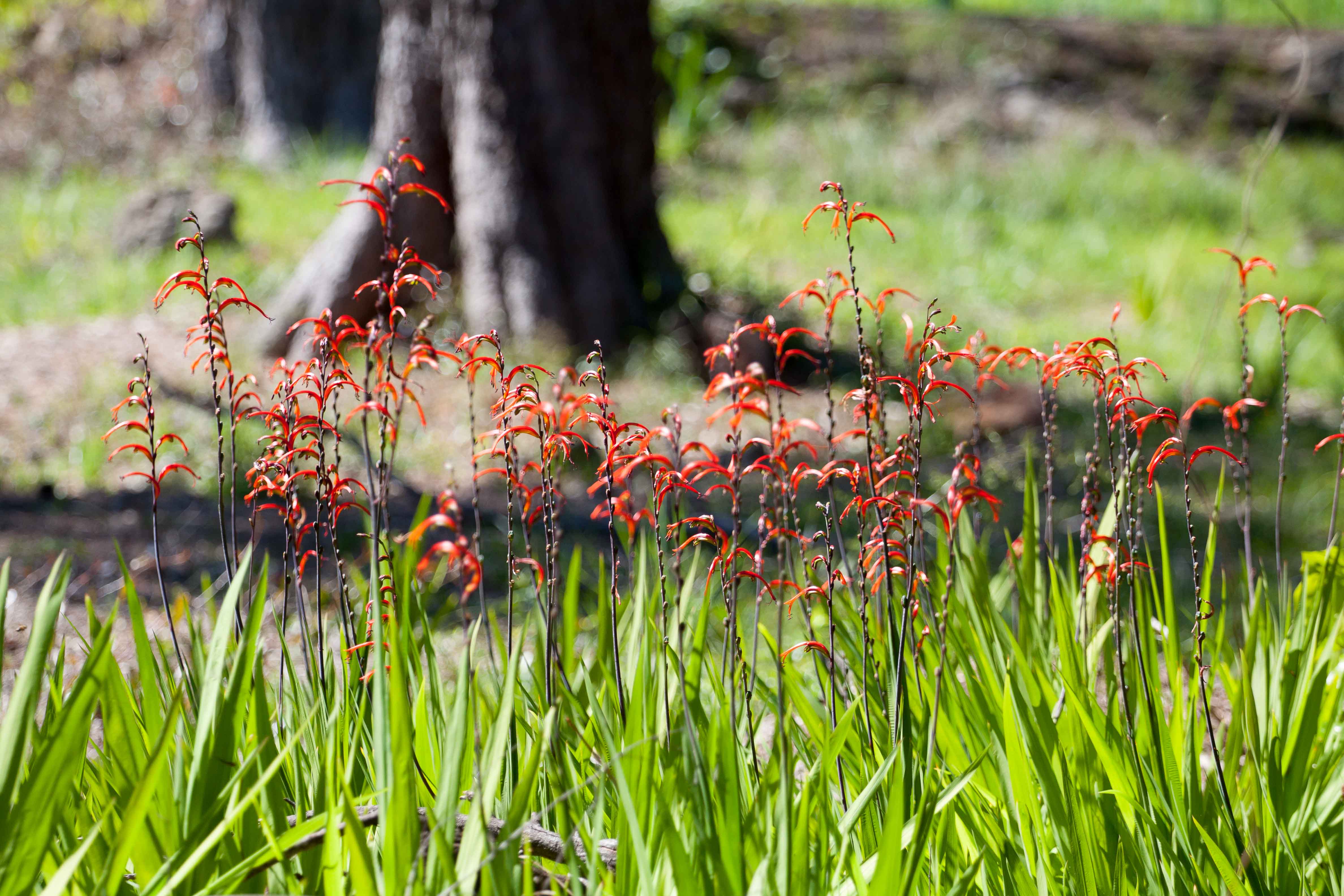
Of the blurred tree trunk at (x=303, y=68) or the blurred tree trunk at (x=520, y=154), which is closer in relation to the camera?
the blurred tree trunk at (x=520, y=154)

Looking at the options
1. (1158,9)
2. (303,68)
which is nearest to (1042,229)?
(303,68)

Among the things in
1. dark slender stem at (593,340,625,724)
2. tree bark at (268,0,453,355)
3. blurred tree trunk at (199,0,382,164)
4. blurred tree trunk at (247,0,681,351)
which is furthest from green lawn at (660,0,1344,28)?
dark slender stem at (593,340,625,724)

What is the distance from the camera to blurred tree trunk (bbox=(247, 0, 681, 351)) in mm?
4805

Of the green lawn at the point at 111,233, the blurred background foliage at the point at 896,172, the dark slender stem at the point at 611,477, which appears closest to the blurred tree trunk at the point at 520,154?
the blurred background foliage at the point at 896,172

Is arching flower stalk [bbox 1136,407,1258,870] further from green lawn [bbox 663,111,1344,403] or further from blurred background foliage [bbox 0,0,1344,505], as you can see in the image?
green lawn [bbox 663,111,1344,403]

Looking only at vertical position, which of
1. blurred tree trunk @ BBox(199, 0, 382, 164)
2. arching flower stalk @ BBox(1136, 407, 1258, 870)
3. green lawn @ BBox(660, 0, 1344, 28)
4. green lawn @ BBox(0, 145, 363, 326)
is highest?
green lawn @ BBox(660, 0, 1344, 28)

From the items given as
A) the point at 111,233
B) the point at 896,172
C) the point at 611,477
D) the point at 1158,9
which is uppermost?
the point at 1158,9

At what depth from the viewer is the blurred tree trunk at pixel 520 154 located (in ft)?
15.8

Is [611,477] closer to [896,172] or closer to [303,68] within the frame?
[896,172]

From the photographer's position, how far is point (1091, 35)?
11.8 m

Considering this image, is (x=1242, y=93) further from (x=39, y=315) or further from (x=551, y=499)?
(x=551, y=499)

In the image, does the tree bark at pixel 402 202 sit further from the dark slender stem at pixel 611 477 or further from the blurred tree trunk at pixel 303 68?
the blurred tree trunk at pixel 303 68

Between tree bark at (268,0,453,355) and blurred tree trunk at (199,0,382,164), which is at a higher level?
→ blurred tree trunk at (199,0,382,164)

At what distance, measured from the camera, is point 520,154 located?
16.0 feet
